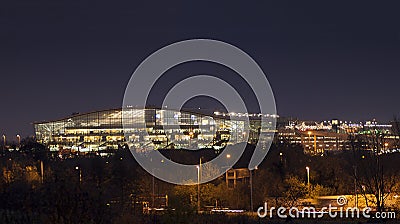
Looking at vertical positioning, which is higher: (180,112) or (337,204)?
(180,112)

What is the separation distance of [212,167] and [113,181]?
5.53 m

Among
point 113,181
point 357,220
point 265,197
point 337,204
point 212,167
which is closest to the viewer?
point 357,220

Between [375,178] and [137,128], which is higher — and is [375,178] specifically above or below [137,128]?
below

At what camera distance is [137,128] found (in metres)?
76.9

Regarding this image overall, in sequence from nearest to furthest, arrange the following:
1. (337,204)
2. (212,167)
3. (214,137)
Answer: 1. (337,204)
2. (212,167)
3. (214,137)

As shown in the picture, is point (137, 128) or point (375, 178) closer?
point (375, 178)

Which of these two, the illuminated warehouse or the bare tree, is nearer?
the bare tree

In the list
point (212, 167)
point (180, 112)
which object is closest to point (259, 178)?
point (212, 167)

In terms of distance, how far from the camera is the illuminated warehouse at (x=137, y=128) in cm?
7069

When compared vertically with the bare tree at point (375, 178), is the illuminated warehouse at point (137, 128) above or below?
above

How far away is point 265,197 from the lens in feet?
89.9

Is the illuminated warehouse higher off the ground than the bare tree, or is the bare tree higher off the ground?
the illuminated warehouse

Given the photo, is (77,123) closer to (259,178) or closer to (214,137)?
(214,137)

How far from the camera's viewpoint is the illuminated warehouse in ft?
232
